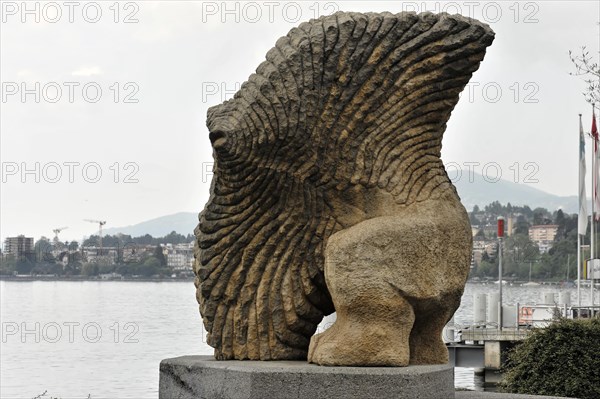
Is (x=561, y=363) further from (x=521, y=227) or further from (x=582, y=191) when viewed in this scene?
(x=521, y=227)

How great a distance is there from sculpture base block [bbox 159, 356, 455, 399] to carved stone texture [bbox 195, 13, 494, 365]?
1.80 ft

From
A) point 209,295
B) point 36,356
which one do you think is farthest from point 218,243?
point 36,356

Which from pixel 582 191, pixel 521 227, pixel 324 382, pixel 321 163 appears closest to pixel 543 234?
pixel 521 227

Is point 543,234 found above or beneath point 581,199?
beneath

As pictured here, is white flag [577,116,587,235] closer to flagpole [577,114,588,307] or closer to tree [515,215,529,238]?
flagpole [577,114,588,307]

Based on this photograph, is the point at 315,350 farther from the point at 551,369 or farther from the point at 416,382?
the point at 551,369

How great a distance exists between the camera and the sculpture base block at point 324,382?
6.49 meters

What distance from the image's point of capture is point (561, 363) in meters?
11.0

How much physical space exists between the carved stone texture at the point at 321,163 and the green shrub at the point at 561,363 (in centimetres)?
384

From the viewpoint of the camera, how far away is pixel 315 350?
6945mm

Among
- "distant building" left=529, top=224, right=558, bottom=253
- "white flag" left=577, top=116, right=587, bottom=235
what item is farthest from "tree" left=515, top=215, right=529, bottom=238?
"white flag" left=577, top=116, right=587, bottom=235

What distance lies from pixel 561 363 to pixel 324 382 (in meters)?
5.15

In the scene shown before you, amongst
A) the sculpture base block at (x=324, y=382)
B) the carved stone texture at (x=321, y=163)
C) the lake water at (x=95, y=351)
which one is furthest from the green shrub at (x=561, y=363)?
the lake water at (x=95, y=351)

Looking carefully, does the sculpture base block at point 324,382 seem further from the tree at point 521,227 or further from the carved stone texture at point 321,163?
the tree at point 521,227
